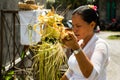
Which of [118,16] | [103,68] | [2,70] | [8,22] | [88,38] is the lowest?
[118,16]

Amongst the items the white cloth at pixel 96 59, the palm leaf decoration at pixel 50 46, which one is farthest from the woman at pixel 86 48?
the palm leaf decoration at pixel 50 46

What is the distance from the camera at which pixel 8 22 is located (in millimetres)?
6555

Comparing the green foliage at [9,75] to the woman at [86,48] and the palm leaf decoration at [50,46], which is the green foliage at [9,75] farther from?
the woman at [86,48]

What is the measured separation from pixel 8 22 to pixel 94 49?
4.05 metres

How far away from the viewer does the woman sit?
2551 millimetres

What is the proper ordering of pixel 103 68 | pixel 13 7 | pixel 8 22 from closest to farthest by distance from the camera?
pixel 103 68, pixel 8 22, pixel 13 7

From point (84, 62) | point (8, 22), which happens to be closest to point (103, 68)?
point (84, 62)

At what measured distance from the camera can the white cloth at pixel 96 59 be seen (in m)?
2.60

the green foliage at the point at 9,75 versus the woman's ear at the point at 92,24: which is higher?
the woman's ear at the point at 92,24

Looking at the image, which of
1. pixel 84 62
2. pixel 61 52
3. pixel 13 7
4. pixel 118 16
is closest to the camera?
pixel 84 62

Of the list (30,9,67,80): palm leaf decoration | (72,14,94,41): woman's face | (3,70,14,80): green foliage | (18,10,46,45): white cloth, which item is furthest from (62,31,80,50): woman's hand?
(3,70,14,80): green foliage

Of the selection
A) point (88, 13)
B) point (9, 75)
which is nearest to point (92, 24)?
point (88, 13)

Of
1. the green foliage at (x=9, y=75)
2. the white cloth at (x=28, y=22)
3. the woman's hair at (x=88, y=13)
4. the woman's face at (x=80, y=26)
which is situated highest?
the woman's hair at (x=88, y=13)

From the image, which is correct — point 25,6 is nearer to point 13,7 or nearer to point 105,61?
point 13,7
